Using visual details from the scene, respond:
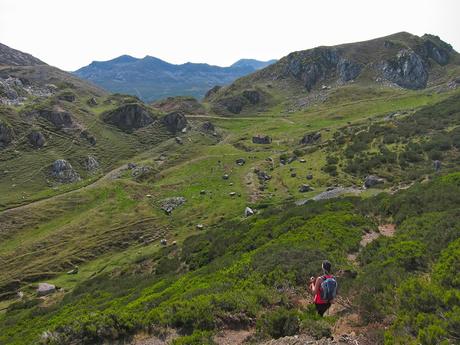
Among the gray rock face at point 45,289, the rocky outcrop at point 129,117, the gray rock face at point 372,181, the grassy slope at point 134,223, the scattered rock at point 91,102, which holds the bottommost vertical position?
the gray rock face at point 45,289

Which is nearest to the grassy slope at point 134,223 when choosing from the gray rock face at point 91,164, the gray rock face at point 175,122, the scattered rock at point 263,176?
the scattered rock at point 263,176

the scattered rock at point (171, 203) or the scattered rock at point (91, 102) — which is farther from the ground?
the scattered rock at point (91, 102)

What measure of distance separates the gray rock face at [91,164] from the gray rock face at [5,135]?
95.4 ft

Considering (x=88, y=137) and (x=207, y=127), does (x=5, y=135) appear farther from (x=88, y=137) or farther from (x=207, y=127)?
(x=207, y=127)

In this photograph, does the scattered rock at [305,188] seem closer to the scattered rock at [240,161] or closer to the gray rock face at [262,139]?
the scattered rock at [240,161]

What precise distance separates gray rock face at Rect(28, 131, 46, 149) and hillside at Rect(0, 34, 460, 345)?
1.17 m

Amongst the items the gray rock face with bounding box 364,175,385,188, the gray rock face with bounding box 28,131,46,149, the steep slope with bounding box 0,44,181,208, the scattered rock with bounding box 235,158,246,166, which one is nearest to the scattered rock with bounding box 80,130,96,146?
the steep slope with bounding box 0,44,181,208

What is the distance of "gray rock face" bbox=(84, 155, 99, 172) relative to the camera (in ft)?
438

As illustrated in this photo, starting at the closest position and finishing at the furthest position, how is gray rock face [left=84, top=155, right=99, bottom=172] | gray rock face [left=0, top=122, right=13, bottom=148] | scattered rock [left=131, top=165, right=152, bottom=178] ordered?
scattered rock [left=131, top=165, right=152, bottom=178] → gray rock face [left=84, top=155, right=99, bottom=172] → gray rock face [left=0, top=122, right=13, bottom=148]

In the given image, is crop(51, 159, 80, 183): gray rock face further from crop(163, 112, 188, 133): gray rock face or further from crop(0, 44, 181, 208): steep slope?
crop(163, 112, 188, 133): gray rock face

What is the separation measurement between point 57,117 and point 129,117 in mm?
29783

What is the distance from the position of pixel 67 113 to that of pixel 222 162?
91824 mm

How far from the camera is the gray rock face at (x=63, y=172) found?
405ft

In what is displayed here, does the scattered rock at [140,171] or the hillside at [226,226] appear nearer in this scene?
the hillside at [226,226]
